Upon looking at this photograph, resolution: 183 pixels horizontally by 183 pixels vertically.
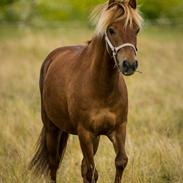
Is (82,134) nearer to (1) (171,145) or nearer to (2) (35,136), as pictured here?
(1) (171,145)

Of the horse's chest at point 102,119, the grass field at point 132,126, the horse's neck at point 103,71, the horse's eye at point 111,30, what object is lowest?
→ the grass field at point 132,126

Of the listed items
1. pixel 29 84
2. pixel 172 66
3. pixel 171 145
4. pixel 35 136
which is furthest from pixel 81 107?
pixel 172 66

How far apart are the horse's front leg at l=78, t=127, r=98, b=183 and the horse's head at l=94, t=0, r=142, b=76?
756 mm

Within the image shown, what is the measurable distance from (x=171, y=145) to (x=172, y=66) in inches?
420

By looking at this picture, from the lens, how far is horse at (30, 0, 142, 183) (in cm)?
615

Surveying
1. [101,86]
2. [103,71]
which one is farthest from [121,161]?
[103,71]

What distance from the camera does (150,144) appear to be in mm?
8453

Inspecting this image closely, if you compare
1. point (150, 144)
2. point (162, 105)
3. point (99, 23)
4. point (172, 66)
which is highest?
point (99, 23)

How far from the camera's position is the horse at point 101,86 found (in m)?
6.15

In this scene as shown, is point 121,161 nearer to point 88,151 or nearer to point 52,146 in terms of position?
point 88,151

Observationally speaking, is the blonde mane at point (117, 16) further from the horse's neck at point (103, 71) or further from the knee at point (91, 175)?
the knee at point (91, 175)

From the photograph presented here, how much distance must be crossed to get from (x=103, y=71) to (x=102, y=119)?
46 cm

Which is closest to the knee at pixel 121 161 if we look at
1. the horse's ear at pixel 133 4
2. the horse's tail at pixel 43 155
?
the horse's ear at pixel 133 4

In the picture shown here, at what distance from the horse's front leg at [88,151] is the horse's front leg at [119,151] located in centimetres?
21
